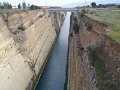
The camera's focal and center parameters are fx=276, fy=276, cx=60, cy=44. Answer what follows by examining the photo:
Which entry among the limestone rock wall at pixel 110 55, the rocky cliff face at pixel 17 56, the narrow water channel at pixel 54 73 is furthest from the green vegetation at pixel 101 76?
the narrow water channel at pixel 54 73

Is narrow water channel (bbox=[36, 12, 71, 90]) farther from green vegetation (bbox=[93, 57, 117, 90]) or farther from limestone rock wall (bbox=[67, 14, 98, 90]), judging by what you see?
green vegetation (bbox=[93, 57, 117, 90])

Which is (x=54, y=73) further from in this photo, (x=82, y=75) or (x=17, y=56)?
(x=82, y=75)

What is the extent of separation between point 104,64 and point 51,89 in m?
10.7

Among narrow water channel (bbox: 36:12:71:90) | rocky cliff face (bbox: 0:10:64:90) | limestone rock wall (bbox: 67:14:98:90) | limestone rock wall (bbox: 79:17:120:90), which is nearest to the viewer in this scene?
limestone rock wall (bbox: 79:17:120:90)

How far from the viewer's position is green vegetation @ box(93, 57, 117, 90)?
11.1 metres

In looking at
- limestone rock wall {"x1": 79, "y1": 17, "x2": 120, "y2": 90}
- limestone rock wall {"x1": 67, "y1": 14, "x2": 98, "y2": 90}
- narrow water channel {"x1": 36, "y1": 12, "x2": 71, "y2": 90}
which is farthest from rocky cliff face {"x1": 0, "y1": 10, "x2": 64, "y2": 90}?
limestone rock wall {"x1": 79, "y1": 17, "x2": 120, "y2": 90}

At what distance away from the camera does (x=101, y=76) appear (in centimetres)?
1252

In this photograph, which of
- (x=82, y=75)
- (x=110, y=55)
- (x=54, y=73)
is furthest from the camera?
(x=54, y=73)

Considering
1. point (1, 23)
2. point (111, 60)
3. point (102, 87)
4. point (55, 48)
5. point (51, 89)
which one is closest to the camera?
point (102, 87)

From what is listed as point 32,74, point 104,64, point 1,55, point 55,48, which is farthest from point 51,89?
point 55,48

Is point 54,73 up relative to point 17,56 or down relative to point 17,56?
down

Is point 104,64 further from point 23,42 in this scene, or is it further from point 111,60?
point 23,42

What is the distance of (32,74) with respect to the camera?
2509cm

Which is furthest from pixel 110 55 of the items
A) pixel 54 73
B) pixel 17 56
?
pixel 54 73
